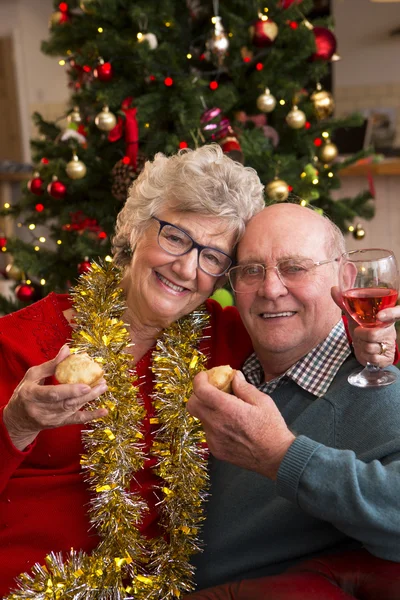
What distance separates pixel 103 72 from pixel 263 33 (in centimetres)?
70

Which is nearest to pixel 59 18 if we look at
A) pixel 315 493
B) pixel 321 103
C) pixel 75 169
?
pixel 75 169

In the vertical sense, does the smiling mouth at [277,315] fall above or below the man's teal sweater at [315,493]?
above

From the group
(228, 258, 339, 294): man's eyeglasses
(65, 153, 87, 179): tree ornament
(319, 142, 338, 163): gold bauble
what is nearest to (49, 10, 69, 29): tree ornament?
(65, 153, 87, 179): tree ornament

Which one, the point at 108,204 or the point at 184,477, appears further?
the point at 108,204

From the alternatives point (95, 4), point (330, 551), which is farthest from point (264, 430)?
point (95, 4)

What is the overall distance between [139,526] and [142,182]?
87cm

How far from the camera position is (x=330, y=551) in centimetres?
145

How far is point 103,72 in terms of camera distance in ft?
9.92

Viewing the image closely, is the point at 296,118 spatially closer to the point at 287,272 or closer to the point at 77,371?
the point at 287,272

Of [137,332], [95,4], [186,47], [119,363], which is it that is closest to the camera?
[119,363]

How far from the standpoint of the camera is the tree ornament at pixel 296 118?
3.24 m

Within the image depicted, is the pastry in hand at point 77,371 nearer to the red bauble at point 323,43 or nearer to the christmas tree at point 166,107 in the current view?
the christmas tree at point 166,107

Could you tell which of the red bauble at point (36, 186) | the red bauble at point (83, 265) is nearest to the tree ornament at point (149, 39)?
the red bauble at point (36, 186)

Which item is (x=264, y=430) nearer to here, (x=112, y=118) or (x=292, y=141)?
(x=112, y=118)
